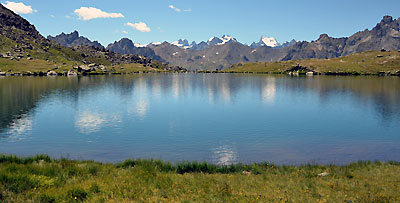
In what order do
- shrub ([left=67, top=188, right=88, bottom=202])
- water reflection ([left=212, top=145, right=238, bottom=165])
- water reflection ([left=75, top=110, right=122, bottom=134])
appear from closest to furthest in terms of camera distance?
1. shrub ([left=67, top=188, right=88, bottom=202])
2. water reflection ([left=212, top=145, right=238, bottom=165])
3. water reflection ([left=75, top=110, right=122, bottom=134])

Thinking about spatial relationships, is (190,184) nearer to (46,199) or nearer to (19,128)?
(46,199)

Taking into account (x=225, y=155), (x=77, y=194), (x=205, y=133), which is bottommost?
(x=225, y=155)

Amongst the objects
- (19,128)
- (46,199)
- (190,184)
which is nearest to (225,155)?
(190,184)

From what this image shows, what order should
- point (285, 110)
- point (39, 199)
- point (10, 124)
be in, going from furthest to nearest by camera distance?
1. point (285, 110)
2. point (10, 124)
3. point (39, 199)

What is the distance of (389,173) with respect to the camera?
25.1m

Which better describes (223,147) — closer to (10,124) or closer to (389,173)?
(389,173)

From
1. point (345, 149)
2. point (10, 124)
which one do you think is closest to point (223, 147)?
point (345, 149)

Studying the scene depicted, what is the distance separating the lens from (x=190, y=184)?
20469mm

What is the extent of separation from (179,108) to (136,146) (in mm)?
39365

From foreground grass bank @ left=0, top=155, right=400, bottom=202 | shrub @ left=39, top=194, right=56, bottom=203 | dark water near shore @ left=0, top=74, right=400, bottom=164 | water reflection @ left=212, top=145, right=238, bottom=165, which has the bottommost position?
water reflection @ left=212, top=145, right=238, bottom=165

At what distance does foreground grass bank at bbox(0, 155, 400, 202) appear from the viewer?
17000mm

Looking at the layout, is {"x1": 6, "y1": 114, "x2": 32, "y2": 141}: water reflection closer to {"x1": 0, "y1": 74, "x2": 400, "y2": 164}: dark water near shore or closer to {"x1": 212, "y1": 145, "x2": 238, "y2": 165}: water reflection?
{"x1": 0, "y1": 74, "x2": 400, "y2": 164}: dark water near shore

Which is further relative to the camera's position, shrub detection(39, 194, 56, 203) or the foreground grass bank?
the foreground grass bank

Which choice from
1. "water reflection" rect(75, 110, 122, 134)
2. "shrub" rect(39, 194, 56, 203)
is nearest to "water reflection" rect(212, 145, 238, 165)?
"shrub" rect(39, 194, 56, 203)
